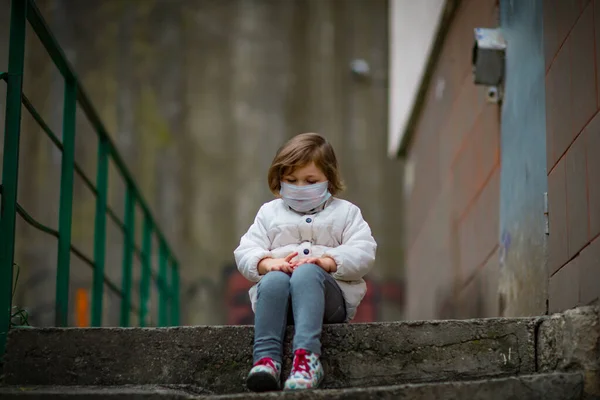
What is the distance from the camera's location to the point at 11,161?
2709 millimetres

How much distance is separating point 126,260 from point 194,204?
6.07 metres

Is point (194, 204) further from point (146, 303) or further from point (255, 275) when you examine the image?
point (255, 275)

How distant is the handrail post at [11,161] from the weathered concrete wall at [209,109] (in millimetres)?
7739

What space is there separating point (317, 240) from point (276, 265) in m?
0.21

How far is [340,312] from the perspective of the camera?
275cm

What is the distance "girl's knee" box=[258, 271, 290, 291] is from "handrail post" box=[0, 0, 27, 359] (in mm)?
721

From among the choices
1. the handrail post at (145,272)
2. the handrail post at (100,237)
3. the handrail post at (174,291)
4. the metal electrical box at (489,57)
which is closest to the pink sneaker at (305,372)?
the handrail post at (100,237)

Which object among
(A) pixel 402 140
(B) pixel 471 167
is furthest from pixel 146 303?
(A) pixel 402 140

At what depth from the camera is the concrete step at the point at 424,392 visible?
219cm

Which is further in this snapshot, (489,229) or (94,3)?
(94,3)

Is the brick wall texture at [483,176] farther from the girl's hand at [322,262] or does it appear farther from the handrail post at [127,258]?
the handrail post at [127,258]

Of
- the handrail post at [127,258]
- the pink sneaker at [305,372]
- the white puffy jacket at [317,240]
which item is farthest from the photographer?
the handrail post at [127,258]

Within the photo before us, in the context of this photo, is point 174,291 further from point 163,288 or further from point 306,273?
point 306,273

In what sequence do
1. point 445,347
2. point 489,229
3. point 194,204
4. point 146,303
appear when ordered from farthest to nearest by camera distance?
point 194,204, point 146,303, point 489,229, point 445,347
